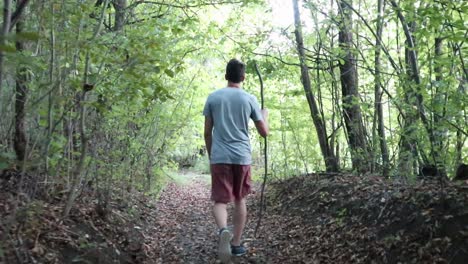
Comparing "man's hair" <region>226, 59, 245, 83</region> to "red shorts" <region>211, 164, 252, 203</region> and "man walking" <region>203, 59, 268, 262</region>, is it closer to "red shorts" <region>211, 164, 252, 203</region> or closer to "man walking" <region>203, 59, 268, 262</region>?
"man walking" <region>203, 59, 268, 262</region>

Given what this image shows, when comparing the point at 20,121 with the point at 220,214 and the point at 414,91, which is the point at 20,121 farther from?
the point at 414,91

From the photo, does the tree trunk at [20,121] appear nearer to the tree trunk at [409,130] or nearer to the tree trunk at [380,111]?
the tree trunk at [409,130]

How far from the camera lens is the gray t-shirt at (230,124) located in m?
4.56

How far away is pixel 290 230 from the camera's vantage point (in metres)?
6.05

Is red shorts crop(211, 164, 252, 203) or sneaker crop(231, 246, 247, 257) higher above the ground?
red shorts crop(211, 164, 252, 203)

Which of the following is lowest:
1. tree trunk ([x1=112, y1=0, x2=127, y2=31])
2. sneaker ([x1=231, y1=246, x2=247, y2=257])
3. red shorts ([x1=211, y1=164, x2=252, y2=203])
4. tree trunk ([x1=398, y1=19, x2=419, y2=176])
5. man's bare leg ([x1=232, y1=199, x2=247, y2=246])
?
sneaker ([x1=231, y1=246, x2=247, y2=257])

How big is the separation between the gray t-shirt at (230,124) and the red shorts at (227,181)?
69mm

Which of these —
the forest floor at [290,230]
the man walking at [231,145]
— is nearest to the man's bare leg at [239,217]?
the man walking at [231,145]

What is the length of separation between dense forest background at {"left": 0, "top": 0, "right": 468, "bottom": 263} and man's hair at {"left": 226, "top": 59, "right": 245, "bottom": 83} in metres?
0.61

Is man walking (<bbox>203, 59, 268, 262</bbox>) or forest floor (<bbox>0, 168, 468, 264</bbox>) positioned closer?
forest floor (<bbox>0, 168, 468, 264</bbox>)

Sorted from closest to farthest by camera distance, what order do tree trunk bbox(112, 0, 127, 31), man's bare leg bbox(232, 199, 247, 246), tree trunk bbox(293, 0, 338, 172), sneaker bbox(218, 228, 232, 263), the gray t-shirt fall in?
sneaker bbox(218, 228, 232, 263) < the gray t-shirt < man's bare leg bbox(232, 199, 247, 246) < tree trunk bbox(112, 0, 127, 31) < tree trunk bbox(293, 0, 338, 172)

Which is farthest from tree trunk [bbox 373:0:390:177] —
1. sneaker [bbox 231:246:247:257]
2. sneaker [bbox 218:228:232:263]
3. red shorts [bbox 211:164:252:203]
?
sneaker [bbox 218:228:232:263]

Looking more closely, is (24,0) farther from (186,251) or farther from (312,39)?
(312,39)

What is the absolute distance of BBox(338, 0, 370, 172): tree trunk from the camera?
7.80 meters
